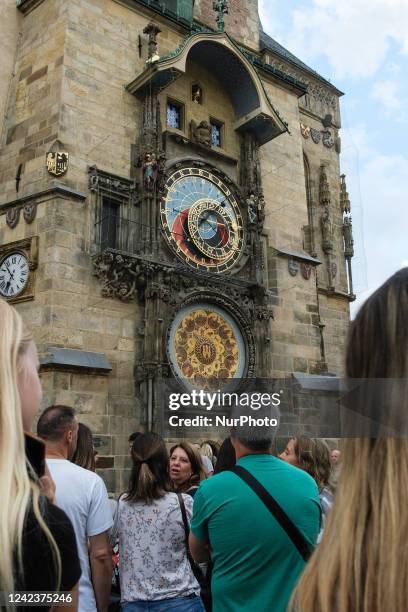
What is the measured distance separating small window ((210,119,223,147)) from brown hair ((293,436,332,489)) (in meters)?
10.5

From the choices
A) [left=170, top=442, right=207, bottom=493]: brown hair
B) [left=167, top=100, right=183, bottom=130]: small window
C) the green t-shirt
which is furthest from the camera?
[left=167, top=100, right=183, bottom=130]: small window

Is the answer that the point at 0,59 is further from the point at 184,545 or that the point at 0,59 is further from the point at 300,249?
the point at 184,545

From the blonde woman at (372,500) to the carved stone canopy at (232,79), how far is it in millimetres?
11375

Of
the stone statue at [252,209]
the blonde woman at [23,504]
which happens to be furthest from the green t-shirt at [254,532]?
the stone statue at [252,209]

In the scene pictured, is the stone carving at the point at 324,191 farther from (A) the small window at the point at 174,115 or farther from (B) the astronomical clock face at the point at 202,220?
(A) the small window at the point at 174,115

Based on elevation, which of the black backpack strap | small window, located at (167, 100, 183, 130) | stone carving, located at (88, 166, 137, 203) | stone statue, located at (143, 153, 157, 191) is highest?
small window, located at (167, 100, 183, 130)

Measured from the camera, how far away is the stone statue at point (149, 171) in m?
11.2

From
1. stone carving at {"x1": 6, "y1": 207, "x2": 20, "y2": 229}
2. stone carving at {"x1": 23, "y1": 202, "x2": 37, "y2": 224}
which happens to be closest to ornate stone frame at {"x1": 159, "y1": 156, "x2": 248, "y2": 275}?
stone carving at {"x1": 23, "y1": 202, "x2": 37, "y2": 224}

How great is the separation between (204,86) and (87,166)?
14.0ft

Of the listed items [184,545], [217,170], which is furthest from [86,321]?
[184,545]

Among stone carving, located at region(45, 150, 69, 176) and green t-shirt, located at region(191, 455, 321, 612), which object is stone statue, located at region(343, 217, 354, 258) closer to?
stone carving, located at region(45, 150, 69, 176)

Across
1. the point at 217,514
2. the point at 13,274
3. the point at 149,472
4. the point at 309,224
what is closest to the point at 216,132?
the point at 309,224

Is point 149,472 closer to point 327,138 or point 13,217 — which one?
point 13,217

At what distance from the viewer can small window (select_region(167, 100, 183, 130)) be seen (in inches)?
496
